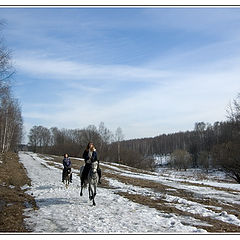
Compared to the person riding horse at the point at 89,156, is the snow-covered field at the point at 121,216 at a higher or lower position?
lower

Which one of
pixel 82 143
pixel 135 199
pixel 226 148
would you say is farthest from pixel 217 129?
pixel 135 199

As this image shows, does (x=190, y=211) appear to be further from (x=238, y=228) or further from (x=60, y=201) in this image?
(x=60, y=201)

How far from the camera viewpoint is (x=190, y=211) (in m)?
12.3

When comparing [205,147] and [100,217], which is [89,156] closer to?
[100,217]

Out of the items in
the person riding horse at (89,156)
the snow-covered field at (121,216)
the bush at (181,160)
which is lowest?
the bush at (181,160)

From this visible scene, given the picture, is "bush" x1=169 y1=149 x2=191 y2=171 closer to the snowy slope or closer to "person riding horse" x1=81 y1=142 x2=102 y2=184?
the snowy slope

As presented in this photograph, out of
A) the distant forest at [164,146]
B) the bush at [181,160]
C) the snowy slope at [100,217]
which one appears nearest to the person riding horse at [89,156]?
the snowy slope at [100,217]

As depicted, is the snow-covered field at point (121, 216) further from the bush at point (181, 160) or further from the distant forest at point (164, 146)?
the bush at point (181, 160)

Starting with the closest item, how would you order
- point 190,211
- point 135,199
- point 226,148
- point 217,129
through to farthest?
1. point 190,211
2. point 135,199
3. point 226,148
4. point 217,129

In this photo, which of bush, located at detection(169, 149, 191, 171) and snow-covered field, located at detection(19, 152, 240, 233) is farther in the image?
bush, located at detection(169, 149, 191, 171)

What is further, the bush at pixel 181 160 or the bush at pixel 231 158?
the bush at pixel 181 160

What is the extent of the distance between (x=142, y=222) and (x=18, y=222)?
404 cm

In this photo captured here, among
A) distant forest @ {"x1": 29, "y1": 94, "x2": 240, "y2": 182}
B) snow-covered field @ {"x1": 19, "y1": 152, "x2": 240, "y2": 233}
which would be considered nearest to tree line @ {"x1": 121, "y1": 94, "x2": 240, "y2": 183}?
distant forest @ {"x1": 29, "y1": 94, "x2": 240, "y2": 182}

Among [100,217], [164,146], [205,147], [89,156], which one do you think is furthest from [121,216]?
[164,146]
